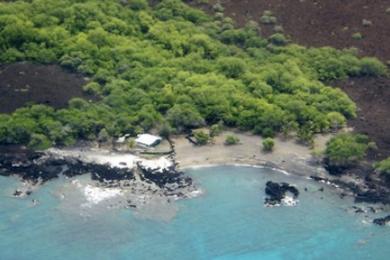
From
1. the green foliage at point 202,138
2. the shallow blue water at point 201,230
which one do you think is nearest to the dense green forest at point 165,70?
the green foliage at point 202,138

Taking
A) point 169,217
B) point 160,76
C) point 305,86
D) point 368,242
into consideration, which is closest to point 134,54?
point 160,76

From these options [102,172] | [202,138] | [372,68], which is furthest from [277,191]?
[372,68]

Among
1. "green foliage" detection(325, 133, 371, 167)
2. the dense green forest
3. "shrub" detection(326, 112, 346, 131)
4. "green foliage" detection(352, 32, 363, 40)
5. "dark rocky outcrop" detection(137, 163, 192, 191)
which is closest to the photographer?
"dark rocky outcrop" detection(137, 163, 192, 191)

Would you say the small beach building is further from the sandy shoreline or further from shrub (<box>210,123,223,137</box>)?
shrub (<box>210,123,223,137</box>)

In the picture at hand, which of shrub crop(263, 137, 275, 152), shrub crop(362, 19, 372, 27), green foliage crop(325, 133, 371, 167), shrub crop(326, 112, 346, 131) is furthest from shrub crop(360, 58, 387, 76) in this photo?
shrub crop(263, 137, 275, 152)

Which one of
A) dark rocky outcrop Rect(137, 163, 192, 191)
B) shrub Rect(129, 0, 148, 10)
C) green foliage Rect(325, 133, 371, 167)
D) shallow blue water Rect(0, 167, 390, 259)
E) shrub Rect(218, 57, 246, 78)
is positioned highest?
shrub Rect(129, 0, 148, 10)

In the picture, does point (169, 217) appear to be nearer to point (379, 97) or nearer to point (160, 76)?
Answer: point (160, 76)
